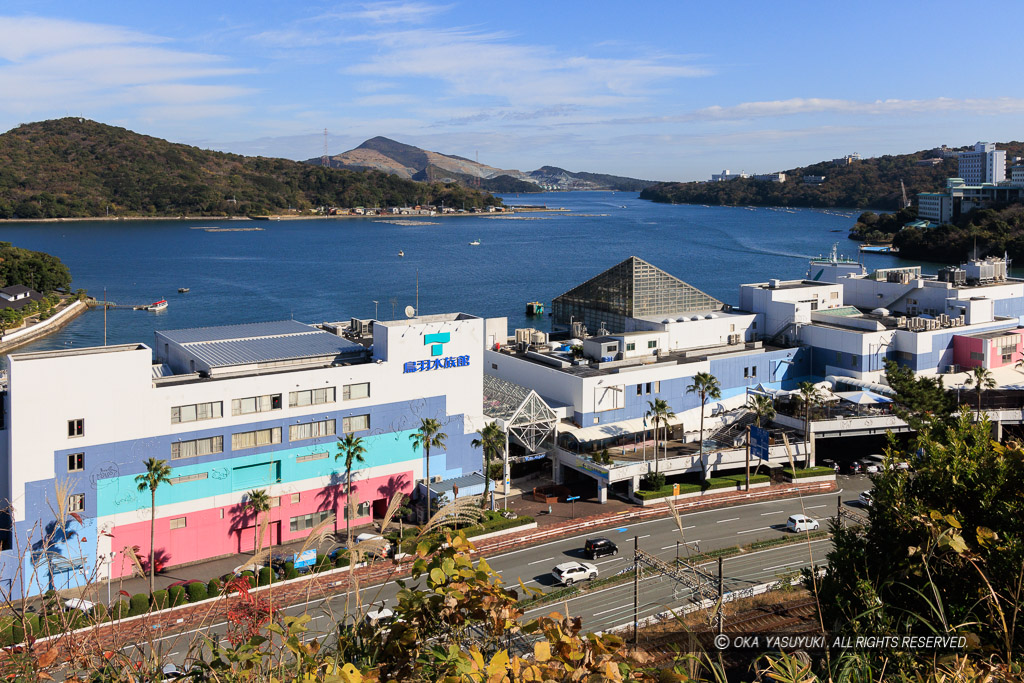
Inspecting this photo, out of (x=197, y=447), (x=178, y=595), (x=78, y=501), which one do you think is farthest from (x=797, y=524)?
(x=78, y=501)

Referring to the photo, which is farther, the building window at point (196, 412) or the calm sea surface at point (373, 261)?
the calm sea surface at point (373, 261)

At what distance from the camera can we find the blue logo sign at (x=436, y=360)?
19125 millimetres

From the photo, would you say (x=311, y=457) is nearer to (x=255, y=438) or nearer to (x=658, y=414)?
(x=255, y=438)

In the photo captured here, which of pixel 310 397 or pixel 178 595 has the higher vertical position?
pixel 310 397

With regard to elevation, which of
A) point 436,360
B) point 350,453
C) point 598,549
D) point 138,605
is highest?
point 436,360

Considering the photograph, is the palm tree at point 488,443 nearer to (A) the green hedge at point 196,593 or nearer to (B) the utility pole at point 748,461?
(B) the utility pole at point 748,461

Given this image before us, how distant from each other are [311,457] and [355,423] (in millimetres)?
1176

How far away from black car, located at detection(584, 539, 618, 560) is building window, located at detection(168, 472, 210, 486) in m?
7.47

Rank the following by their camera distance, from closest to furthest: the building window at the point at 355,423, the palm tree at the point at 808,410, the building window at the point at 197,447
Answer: the building window at the point at 197,447
the building window at the point at 355,423
the palm tree at the point at 808,410

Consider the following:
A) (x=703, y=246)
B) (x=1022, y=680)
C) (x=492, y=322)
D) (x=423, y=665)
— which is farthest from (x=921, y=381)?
(x=703, y=246)

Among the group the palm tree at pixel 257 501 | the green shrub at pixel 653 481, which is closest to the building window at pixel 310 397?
the palm tree at pixel 257 501

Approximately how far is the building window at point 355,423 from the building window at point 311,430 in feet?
0.86

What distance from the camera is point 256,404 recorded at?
1739 cm

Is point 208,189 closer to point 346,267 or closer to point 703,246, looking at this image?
point 346,267
